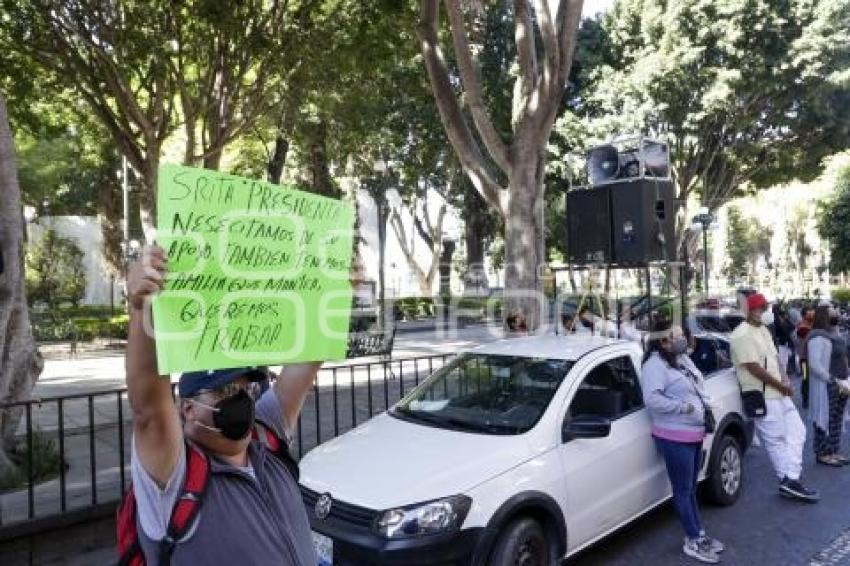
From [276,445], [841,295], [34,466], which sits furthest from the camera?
[841,295]

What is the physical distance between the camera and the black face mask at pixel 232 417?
79.0 inches

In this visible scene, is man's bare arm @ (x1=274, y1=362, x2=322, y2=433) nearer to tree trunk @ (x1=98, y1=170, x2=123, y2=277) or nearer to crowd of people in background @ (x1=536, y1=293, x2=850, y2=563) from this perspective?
crowd of people in background @ (x1=536, y1=293, x2=850, y2=563)

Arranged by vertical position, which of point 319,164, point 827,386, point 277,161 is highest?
point 319,164

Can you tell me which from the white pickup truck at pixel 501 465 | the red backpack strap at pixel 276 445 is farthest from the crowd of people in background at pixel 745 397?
the red backpack strap at pixel 276 445

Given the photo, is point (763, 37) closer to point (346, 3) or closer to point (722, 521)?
point (346, 3)

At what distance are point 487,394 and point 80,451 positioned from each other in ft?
14.7

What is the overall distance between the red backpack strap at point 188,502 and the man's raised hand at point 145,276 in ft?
1.47

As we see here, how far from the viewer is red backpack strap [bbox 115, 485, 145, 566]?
1859 mm

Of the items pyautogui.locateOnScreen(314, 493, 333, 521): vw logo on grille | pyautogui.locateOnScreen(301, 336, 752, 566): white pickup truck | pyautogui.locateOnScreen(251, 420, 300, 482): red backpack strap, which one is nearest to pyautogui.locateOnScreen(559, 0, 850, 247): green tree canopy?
pyautogui.locateOnScreen(301, 336, 752, 566): white pickup truck

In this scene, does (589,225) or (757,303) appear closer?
(757,303)

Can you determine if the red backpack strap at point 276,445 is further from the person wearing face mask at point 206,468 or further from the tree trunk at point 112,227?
the tree trunk at point 112,227

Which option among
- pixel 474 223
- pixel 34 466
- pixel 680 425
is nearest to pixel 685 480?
pixel 680 425

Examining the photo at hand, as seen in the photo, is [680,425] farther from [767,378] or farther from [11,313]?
[11,313]

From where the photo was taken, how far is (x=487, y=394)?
5336 millimetres
